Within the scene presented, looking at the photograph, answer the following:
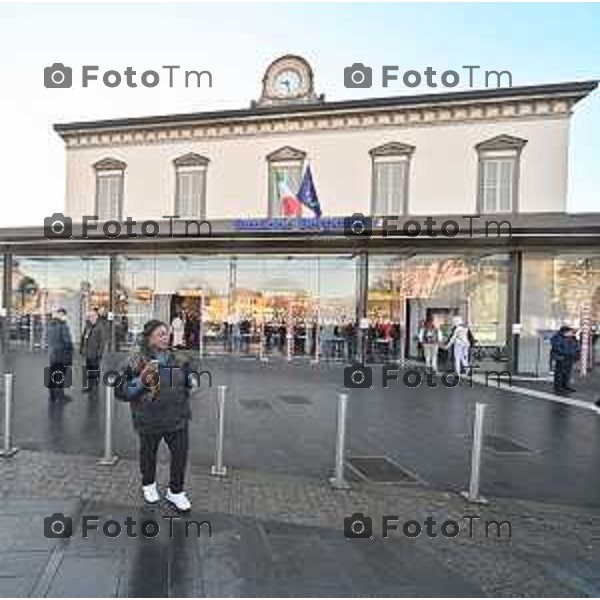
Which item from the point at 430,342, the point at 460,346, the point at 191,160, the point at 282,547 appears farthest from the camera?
the point at 191,160

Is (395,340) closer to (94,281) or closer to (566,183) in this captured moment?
(566,183)

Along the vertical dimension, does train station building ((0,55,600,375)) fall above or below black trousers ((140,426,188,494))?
above

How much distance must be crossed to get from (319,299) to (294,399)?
1025cm

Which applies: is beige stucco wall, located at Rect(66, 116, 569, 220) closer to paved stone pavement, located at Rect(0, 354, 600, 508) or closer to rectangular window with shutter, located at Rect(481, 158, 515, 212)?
rectangular window with shutter, located at Rect(481, 158, 515, 212)

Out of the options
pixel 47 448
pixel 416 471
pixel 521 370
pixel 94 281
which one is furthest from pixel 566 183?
pixel 47 448

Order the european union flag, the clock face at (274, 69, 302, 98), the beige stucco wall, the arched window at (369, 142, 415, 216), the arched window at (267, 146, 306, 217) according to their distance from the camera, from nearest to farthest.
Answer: the european union flag
the beige stucco wall
the arched window at (369, 142, 415, 216)
the arched window at (267, 146, 306, 217)
the clock face at (274, 69, 302, 98)

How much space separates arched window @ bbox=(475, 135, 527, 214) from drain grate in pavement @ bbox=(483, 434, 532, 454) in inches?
682

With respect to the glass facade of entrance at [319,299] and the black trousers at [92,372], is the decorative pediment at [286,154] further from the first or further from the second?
the black trousers at [92,372]

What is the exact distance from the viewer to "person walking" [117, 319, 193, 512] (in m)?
5.78

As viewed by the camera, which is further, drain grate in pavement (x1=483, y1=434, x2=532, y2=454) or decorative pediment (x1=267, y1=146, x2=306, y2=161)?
decorative pediment (x1=267, y1=146, x2=306, y2=161)

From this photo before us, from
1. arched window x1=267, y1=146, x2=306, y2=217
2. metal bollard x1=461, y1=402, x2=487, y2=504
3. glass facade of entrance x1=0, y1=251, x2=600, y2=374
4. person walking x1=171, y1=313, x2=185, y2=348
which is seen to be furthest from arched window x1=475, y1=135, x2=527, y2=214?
metal bollard x1=461, y1=402, x2=487, y2=504

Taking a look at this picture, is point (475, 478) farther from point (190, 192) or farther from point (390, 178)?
point (190, 192)

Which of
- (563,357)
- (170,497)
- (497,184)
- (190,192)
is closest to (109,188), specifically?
(190,192)

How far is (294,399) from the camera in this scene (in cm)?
1316
